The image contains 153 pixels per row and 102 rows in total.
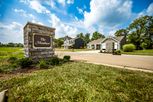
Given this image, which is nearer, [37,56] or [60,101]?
[60,101]

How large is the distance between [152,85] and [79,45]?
1926 inches

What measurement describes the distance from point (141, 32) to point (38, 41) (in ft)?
130

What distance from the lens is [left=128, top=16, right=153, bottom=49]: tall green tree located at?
113 ft

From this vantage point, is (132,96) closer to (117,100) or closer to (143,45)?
(117,100)

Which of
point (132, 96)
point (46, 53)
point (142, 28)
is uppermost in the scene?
point (142, 28)

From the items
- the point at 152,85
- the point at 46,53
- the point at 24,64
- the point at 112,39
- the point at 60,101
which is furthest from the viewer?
the point at 112,39

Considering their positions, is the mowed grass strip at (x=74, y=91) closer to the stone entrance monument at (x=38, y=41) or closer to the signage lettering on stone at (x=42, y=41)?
the stone entrance monument at (x=38, y=41)

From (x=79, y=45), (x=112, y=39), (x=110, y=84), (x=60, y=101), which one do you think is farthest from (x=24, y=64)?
(x=79, y=45)

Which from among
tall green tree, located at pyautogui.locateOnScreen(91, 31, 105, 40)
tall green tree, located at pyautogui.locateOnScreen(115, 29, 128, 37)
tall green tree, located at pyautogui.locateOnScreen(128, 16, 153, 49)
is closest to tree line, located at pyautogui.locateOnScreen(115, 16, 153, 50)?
tall green tree, located at pyautogui.locateOnScreen(128, 16, 153, 49)

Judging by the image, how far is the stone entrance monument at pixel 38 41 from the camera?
6536 mm

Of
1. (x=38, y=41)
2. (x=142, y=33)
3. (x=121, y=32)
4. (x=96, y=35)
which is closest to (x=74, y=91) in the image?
(x=38, y=41)

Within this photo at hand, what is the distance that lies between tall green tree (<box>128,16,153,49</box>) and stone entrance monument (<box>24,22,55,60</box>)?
1393 inches

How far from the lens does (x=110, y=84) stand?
11.6 ft

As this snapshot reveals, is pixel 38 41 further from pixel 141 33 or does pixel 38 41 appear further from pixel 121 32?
pixel 121 32
